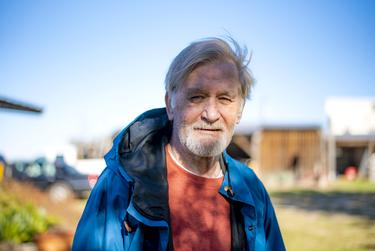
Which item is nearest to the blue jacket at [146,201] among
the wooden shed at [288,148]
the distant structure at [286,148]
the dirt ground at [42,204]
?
the dirt ground at [42,204]

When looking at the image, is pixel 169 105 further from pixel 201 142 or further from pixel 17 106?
pixel 17 106

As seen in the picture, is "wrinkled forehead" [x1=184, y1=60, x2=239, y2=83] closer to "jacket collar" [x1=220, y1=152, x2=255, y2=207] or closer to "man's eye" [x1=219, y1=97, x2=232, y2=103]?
"man's eye" [x1=219, y1=97, x2=232, y2=103]

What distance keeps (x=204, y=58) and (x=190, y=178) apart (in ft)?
2.33

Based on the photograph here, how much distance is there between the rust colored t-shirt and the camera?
6.77 feet

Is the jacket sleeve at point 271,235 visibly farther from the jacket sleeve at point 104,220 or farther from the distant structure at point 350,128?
the distant structure at point 350,128

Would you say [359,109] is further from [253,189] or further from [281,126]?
[253,189]

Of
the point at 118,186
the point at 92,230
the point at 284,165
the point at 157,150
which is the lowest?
the point at 284,165

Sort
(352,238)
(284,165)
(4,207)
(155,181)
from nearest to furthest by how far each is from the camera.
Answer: (155,181) < (4,207) < (352,238) < (284,165)

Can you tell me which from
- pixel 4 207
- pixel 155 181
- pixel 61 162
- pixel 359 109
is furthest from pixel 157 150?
pixel 359 109

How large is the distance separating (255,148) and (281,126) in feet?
9.98

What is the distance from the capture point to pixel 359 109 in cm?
4028

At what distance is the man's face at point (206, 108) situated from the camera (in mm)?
2172

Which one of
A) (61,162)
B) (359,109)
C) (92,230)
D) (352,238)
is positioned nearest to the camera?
(92,230)

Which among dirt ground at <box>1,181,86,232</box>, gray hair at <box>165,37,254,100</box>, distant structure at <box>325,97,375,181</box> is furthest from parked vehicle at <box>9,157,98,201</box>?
distant structure at <box>325,97,375,181</box>
